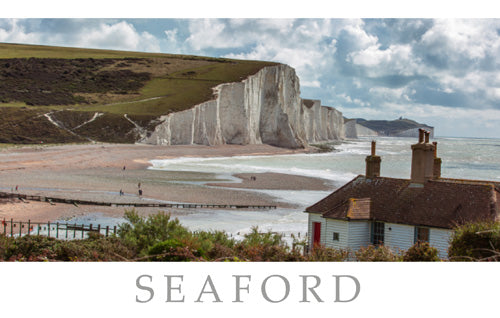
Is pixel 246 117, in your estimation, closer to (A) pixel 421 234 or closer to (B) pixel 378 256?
(A) pixel 421 234

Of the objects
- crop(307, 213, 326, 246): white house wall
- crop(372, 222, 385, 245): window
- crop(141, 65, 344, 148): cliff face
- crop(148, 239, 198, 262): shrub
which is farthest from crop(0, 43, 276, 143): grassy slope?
crop(148, 239, 198, 262): shrub

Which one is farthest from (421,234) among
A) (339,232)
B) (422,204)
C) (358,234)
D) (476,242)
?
(476,242)

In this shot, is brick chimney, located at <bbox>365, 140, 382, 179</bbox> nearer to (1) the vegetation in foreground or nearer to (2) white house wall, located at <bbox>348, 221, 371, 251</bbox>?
(2) white house wall, located at <bbox>348, 221, 371, 251</bbox>

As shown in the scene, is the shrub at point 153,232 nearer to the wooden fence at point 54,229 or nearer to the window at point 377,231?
the window at point 377,231

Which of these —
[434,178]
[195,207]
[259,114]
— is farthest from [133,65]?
[434,178]

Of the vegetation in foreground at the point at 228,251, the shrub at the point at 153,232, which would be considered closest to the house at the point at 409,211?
the vegetation in foreground at the point at 228,251

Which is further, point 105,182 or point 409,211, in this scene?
point 105,182
